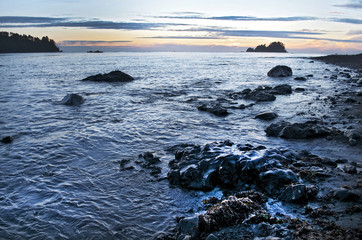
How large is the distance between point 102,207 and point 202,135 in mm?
6160

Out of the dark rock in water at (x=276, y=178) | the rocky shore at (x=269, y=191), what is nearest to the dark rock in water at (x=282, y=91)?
the rocky shore at (x=269, y=191)

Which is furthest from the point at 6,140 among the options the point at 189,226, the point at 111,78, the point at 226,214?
the point at 111,78

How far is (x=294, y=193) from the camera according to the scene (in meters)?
6.12

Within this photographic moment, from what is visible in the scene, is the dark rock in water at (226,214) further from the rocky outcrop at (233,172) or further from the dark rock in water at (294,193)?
the rocky outcrop at (233,172)

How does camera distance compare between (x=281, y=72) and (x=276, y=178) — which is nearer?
(x=276, y=178)

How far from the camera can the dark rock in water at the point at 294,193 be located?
609 cm

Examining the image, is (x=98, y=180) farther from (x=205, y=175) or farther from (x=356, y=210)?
(x=356, y=210)

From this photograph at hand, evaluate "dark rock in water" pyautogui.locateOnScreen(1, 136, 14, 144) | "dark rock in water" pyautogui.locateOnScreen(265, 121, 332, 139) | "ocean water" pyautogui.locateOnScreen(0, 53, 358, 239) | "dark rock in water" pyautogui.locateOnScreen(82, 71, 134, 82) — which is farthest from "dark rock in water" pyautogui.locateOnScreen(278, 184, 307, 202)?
"dark rock in water" pyautogui.locateOnScreen(82, 71, 134, 82)

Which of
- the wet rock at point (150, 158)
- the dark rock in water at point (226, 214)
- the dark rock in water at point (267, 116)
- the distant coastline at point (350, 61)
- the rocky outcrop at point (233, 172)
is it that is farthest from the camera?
the distant coastline at point (350, 61)

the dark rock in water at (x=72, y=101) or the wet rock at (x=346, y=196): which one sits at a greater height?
the wet rock at (x=346, y=196)

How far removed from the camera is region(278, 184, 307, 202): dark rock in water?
6.09 m

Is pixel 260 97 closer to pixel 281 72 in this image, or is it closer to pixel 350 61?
pixel 281 72

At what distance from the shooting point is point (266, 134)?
1140 cm

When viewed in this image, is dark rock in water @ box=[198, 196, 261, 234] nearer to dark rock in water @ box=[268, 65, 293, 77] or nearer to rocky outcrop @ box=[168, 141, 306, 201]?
rocky outcrop @ box=[168, 141, 306, 201]
